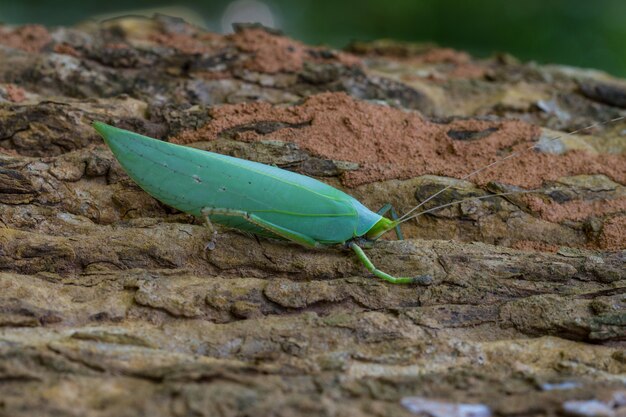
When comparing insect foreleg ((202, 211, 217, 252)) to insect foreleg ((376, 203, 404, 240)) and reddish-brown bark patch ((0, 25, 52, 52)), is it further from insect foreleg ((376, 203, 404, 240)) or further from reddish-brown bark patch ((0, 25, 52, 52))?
reddish-brown bark patch ((0, 25, 52, 52))


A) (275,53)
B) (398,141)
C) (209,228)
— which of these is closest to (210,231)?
(209,228)

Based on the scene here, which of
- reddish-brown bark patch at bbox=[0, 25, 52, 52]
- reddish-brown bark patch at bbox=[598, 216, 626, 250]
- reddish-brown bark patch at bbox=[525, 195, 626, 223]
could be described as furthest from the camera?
reddish-brown bark patch at bbox=[0, 25, 52, 52]

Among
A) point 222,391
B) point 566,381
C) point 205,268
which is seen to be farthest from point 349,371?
point 205,268

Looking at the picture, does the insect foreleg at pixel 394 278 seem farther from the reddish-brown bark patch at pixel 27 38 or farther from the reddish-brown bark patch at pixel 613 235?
the reddish-brown bark patch at pixel 27 38

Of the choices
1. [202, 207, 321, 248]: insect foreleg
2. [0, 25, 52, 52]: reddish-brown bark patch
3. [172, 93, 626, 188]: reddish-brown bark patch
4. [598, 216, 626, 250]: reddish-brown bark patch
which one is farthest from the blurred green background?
[202, 207, 321, 248]: insect foreleg

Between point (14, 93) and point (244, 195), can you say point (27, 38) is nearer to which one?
point (14, 93)

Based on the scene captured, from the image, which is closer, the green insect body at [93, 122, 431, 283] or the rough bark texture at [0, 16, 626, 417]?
the rough bark texture at [0, 16, 626, 417]
